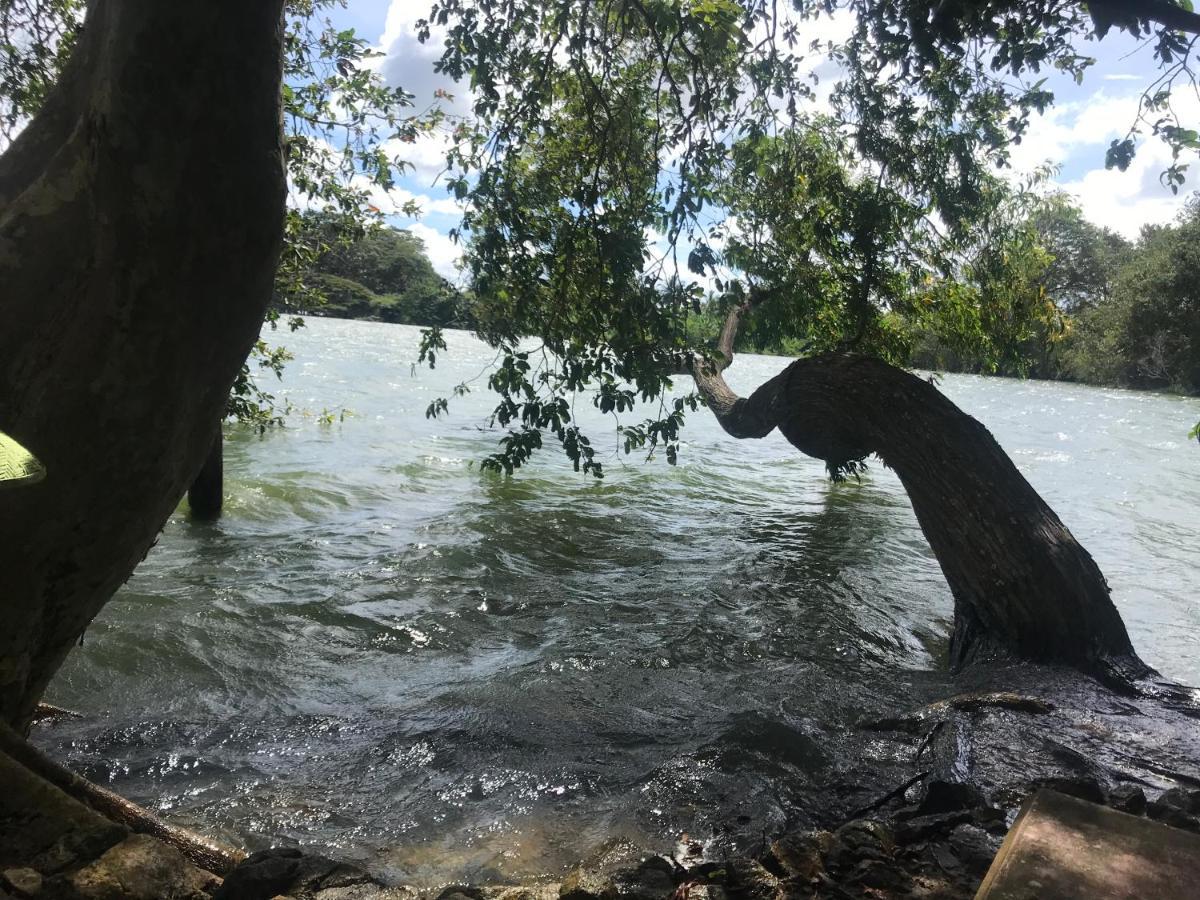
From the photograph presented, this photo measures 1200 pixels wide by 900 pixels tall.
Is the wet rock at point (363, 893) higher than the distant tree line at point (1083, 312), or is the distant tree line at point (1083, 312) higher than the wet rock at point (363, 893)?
the distant tree line at point (1083, 312)

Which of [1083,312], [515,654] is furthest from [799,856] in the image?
[1083,312]

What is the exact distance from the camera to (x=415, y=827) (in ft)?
10.4

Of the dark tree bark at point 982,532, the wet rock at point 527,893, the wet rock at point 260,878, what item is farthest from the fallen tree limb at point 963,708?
the wet rock at point 260,878

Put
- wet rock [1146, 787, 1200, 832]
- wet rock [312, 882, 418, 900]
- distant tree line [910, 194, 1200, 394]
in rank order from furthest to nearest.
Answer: distant tree line [910, 194, 1200, 394]
wet rock [1146, 787, 1200, 832]
wet rock [312, 882, 418, 900]

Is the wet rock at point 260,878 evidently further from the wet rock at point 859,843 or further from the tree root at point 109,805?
the wet rock at point 859,843

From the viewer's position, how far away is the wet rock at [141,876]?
1.92m

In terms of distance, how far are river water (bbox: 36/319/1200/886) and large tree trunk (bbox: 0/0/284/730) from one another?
1.37 metres

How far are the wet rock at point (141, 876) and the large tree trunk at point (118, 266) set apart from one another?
886 mm

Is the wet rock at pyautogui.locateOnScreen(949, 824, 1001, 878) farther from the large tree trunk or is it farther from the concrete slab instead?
the large tree trunk

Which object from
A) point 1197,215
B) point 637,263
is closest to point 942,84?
point 637,263

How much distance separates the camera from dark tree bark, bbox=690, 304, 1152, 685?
188 inches

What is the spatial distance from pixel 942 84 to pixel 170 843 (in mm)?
7534

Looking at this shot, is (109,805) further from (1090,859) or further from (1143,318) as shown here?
(1143,318)

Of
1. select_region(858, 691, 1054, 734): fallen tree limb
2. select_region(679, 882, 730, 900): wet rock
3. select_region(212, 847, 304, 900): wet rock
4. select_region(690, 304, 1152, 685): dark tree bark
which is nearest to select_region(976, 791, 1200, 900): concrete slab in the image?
select_region(679, 882, 730, 900): wet rock
